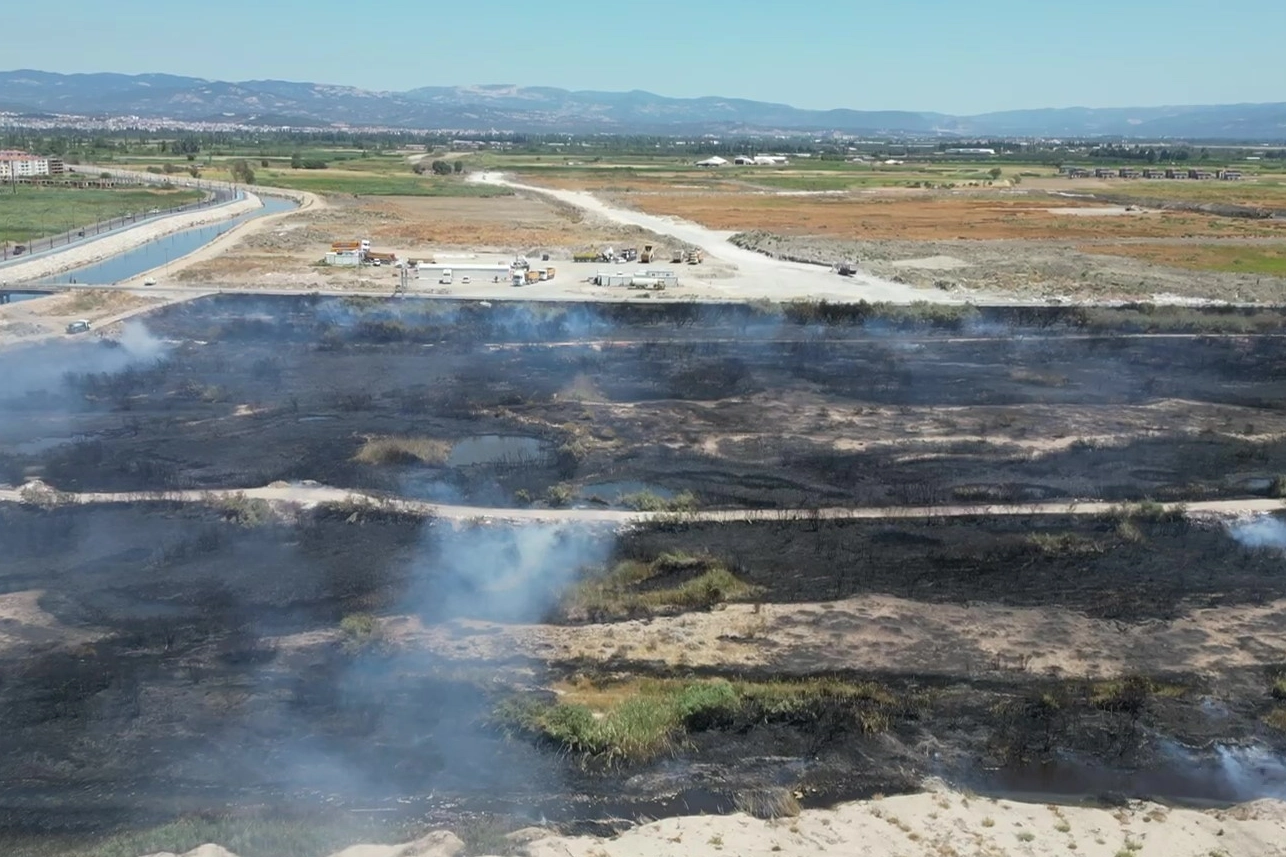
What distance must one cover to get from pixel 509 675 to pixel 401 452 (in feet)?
A: 33.6

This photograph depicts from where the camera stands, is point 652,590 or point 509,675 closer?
point 509,675

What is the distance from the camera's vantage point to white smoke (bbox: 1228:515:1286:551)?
68.6ft

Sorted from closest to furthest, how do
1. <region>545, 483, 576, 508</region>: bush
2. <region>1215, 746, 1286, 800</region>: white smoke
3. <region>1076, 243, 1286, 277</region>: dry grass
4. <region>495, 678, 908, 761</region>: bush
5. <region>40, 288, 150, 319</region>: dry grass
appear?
<region>1215, 746, 1286, 800</region>: white smoke, <region>495, 678, 908, 761</region>: bush, <region>545, 483, 576, 508</region>: bush, <region>40, 288, 150, 319</region>: dry grass, <region>1076, 243, 1286, 277</region>: dry grass

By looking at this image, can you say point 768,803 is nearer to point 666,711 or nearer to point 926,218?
point 666,711

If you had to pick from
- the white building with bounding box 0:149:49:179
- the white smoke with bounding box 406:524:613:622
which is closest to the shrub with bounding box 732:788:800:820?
the white smoke with bounding box 406:524:613:622

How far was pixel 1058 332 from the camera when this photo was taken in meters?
40.9

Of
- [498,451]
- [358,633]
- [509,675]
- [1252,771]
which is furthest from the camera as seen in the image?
[498,451]

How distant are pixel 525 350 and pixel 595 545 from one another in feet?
57.1

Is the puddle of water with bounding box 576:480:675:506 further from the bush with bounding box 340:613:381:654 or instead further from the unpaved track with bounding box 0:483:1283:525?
the bush with bounding box 340:613:381:654

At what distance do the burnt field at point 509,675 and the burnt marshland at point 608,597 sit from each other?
0.21 ft

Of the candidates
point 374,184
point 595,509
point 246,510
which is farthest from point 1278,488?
point 374,184

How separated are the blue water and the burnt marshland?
1629 cm

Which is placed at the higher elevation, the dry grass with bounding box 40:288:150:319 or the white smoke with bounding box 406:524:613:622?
the dry grass with bounding box 40:288:150:319

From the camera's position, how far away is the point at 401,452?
24547mm
